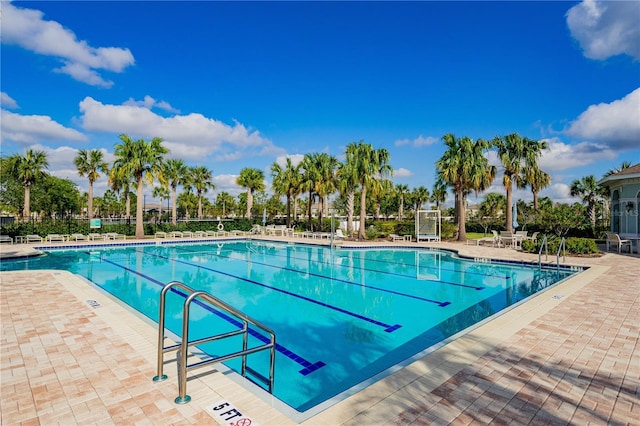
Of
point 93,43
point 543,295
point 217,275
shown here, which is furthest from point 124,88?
point 543,295

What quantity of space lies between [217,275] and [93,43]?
11.6 m

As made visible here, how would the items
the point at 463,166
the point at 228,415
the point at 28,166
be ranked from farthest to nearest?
the point at 28,166 → the point at 463,166 → the point at 228,415

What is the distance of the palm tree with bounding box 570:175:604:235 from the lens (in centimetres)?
3109

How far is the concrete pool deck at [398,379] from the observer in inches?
111

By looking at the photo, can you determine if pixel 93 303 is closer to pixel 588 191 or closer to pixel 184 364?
A: pixel 184 364

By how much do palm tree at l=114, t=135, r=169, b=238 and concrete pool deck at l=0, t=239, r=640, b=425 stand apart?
18.2 metres

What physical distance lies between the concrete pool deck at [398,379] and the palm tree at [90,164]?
102ft

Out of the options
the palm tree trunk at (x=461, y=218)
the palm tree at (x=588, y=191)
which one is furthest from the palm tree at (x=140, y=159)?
the palm tree at (x=588, y=191)

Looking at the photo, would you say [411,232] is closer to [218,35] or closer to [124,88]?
[218,35]

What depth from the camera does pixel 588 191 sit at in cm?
3216

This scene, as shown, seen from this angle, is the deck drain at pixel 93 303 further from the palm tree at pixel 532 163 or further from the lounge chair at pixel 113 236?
the palm tree at pixel 532 163

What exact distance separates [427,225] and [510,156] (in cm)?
724

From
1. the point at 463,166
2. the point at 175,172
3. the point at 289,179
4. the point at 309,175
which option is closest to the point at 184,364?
the point at 463,166

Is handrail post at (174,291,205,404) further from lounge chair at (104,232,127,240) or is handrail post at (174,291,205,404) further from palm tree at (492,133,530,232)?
palm tree at (492,133,530,232)
